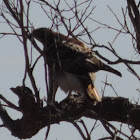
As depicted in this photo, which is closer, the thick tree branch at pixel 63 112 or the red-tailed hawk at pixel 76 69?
the thick tree branch at pixel 63 112

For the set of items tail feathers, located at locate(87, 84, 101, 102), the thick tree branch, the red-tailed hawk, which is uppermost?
the red-tailed hawk

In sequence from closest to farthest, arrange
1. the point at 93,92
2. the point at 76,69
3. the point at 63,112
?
1. the point at 63,112
2. the point at 93,92
3. the point at 76,69

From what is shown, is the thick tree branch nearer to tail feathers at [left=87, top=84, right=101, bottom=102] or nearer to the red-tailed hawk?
tail feathers at [left=87, top=84, right=101, bottom=102]

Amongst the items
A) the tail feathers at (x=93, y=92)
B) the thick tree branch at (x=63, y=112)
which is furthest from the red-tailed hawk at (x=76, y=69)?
the thick tree branch at (x=63, y=112)

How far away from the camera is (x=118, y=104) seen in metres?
5.28

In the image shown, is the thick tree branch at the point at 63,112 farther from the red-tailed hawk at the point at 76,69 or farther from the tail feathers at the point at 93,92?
the red-tailed hawk at the point at 76,69

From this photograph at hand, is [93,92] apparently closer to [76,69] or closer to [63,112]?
[76,69]

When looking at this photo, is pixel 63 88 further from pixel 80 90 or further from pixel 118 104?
pixel 118 104

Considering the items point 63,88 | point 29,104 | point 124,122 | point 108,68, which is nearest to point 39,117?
point 29,104

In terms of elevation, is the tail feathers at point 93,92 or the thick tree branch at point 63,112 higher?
the tail feathers at point 93,92

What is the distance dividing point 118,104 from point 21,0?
205cm

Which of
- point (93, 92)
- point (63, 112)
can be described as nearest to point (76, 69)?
point (93, 92)

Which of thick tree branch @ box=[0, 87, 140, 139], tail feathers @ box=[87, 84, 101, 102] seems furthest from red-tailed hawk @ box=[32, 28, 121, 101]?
thick tree branch @ box=[0, 87, 140, 139]

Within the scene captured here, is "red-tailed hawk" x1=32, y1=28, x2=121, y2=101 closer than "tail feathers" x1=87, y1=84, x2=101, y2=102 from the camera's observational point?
No
